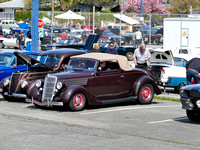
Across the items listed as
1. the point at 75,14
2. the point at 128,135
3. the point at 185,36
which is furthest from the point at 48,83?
the point at 75,14

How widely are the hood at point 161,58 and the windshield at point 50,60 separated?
3977 millimetres

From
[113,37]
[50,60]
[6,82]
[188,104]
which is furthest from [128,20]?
[188,104]

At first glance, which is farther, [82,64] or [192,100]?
[82,64]

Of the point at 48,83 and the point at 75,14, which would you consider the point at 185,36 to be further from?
the point at 48,83

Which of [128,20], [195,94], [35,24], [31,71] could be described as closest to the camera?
[195,94]

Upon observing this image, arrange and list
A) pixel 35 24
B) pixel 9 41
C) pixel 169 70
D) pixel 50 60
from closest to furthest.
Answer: pixel 50 60 → pixel 169 70 → pixel 35 24 → pixel 9 41

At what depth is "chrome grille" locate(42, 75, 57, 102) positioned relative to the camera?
13070 millimetres

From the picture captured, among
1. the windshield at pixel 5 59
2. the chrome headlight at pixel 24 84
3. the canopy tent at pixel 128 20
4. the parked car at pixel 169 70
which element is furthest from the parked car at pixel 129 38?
the chrome headlight at pixel 24 84

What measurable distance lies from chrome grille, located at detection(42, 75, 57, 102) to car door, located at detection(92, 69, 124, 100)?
122cm

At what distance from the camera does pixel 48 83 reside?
43.5 ft

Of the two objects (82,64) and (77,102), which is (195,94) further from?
(82,64)

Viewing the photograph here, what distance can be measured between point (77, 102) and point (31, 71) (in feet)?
10.7

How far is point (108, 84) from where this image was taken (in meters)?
13.9

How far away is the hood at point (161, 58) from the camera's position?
1836 cm
